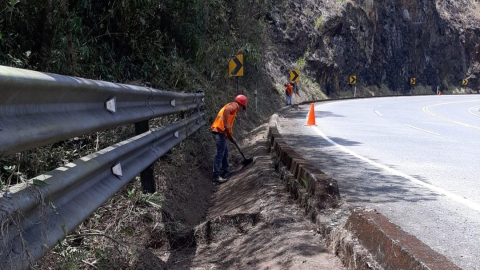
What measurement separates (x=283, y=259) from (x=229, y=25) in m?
12.6

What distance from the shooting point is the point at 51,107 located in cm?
259

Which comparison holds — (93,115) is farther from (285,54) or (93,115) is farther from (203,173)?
(285,54)

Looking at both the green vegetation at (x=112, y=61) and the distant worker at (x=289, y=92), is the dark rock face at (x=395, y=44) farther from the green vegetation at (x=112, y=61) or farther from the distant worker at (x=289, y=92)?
the green vegetation at (x=112, y=61)

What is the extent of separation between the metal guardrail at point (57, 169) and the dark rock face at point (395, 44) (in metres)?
36.5

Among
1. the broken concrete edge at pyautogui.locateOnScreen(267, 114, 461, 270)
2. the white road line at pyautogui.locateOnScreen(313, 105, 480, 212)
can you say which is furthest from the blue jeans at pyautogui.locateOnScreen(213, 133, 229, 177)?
the broken concrete edge at pyautogui.locateOnScreen(267, 114, 461, 270)

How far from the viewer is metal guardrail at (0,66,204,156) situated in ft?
6.95

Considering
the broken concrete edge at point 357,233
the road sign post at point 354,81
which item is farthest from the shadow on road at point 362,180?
the road sign post at point 354,81

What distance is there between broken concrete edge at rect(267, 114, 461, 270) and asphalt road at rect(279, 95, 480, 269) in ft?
1.93

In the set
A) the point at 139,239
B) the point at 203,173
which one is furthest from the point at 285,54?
the point at 139,239

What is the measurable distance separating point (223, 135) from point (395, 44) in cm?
4947

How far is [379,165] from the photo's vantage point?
801 cm

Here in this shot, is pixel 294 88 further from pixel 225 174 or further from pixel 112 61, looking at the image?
pixel 112 61

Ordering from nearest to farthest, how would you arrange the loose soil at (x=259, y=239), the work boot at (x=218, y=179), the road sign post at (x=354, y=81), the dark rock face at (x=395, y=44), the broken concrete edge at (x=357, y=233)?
the broken concrete edge at (x=357, y=233), the loose soil at (x=259, y=239), the work boot at (x=218, y=179), the dark rock face at (x=395, y=44), the road sign post at (x=354, y=81)

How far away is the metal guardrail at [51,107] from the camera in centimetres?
212
